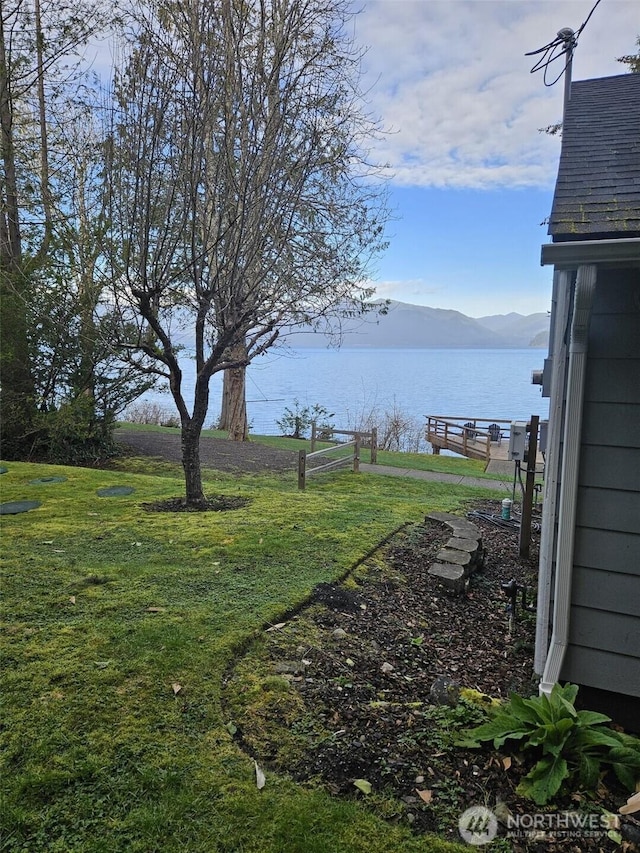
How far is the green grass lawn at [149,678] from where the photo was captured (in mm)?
1497

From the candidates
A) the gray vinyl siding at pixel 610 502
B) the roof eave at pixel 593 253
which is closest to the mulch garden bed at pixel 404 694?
the gray vinyl siding at pixel 610 502

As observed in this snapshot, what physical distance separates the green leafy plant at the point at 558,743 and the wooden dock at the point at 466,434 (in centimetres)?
1212

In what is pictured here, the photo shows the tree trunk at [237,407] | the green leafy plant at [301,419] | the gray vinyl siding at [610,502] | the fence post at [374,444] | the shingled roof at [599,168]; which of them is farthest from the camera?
the green leafy plant at [301,419]

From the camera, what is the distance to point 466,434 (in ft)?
50.9

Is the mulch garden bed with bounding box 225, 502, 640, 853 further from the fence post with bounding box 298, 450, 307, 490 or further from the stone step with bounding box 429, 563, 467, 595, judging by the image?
the fence post with bounding box 298, 450, 307, 490

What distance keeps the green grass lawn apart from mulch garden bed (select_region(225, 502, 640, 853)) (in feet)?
0.41

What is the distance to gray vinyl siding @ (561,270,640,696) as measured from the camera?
2201mm

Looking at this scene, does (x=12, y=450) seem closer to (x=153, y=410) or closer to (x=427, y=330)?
(x=153, y=410)

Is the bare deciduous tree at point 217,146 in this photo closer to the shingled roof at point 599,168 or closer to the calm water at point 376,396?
the shingled roof at point 599,168

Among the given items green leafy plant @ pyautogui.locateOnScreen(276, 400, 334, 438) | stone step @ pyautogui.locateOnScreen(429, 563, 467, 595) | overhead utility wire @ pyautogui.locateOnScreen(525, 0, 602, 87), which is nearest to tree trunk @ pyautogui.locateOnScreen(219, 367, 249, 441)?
green leafy plant @ pyautogui.locateOnScreen(276, 400, 334, 438)

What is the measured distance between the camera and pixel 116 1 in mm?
4285

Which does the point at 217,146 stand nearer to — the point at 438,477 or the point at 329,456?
the point at 438,477

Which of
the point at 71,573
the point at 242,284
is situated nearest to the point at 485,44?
the point at 242,284

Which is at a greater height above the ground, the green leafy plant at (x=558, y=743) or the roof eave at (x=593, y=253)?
the roof eave at (x=593, y=253)
